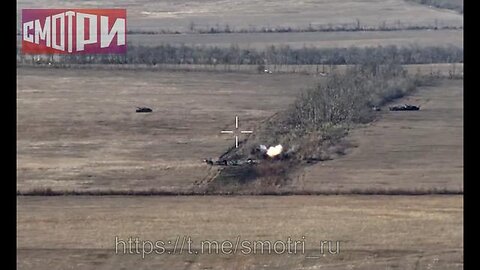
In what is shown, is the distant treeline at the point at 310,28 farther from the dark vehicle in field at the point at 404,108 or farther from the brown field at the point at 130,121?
the dark vehicle in field at the point at 404,108

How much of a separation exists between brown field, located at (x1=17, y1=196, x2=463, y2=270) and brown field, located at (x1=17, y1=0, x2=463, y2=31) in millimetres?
48469

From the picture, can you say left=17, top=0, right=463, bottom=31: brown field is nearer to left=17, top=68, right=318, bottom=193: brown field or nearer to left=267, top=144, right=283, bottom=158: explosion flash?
left=17, top=68, right=318, bottom=193: brown field

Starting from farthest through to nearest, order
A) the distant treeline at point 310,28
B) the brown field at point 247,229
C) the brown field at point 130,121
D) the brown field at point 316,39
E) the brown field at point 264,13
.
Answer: the brown field at point 264,13 < the distant treeline at point 310,28 < the brown field at point 316,39 < the brown field at point 130,121 < the brown field at point 247,229

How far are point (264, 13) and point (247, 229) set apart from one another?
5846cm

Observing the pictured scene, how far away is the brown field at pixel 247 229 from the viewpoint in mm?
19031

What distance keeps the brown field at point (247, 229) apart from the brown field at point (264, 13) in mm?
48469

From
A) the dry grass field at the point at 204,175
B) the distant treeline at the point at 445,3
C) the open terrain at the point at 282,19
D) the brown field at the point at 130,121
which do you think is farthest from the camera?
the distant treeline at the point at 445,3

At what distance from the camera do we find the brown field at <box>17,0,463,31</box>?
74.8 m

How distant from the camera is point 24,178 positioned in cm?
2852

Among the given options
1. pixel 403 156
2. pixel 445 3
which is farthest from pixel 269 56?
pixel 445 3

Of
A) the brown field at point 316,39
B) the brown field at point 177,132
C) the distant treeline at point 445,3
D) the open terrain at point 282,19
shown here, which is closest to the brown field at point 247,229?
the brown field at point 177,132
